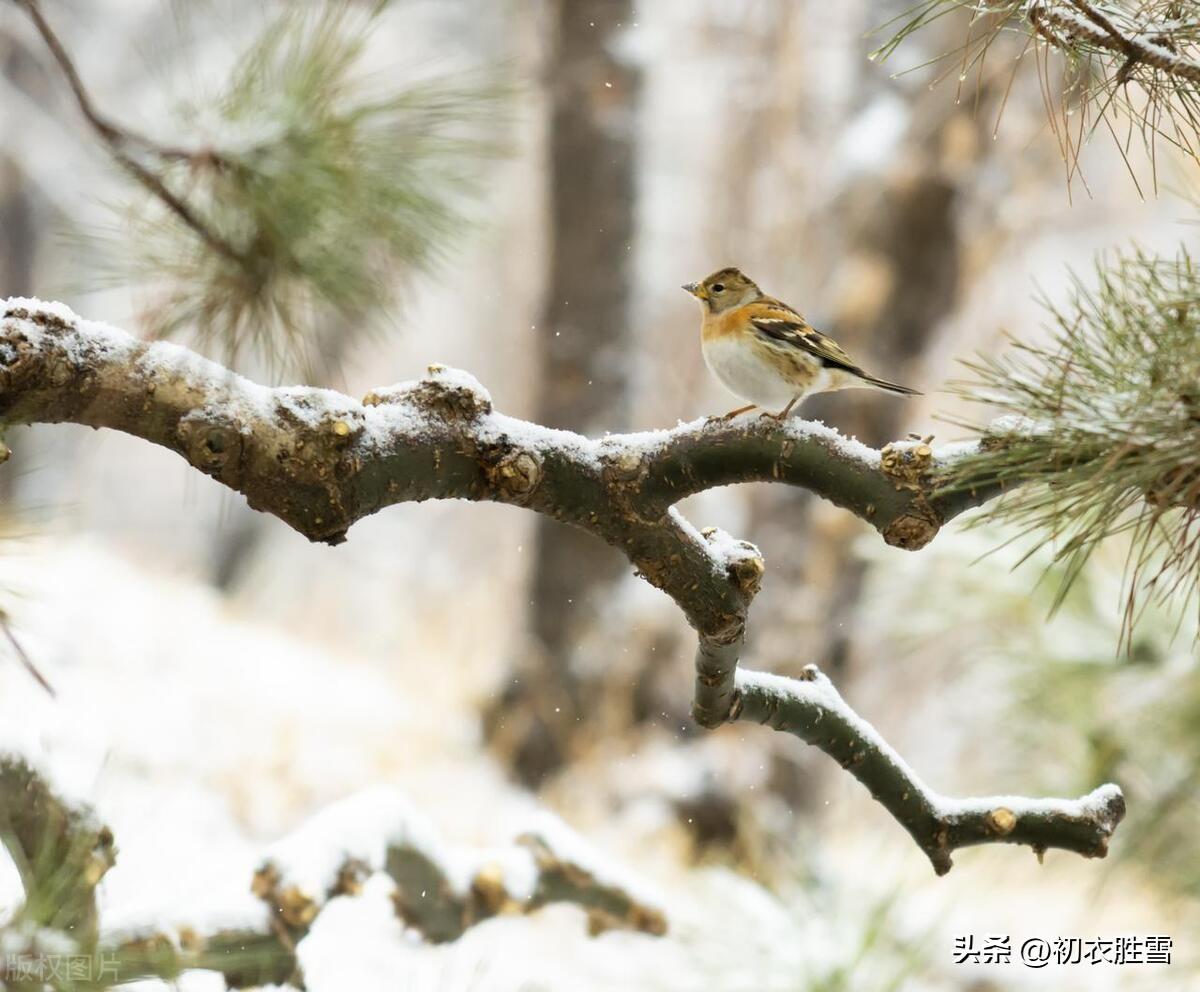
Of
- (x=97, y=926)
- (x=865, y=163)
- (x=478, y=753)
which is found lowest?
(x=97, y=926)

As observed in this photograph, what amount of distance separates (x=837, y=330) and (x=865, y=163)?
0.33 m

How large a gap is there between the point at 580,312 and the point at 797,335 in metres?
1.47

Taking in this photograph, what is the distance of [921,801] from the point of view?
0.78m

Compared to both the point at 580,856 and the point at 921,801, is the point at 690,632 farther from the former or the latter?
the point at 921,801

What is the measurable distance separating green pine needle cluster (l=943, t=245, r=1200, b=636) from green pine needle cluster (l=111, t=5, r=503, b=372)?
40 cm

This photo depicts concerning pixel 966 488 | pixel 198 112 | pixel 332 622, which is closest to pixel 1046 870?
pixel 966 488

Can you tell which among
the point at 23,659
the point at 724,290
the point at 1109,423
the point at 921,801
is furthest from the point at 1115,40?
the point at 23,659

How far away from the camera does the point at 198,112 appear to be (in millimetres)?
748

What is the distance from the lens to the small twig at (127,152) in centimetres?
66

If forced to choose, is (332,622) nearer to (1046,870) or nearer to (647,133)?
(647,133)

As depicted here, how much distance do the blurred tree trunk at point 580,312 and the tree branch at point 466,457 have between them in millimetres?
1636

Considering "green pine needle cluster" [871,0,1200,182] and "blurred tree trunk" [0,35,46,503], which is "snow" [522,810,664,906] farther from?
"blurred tree trunk" [0,35,46,503]

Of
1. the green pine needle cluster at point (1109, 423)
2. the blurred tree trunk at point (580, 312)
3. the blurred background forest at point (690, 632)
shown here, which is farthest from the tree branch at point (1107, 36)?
the blurred tree trunk at point (580, 312)

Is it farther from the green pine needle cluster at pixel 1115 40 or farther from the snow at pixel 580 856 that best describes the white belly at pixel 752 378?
the snow at pixel 580 856
